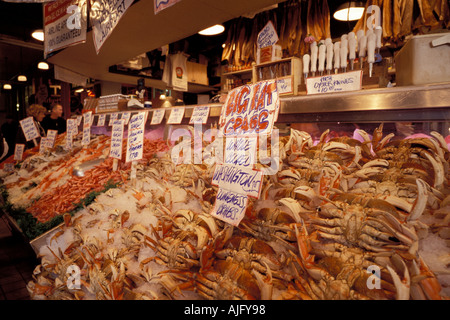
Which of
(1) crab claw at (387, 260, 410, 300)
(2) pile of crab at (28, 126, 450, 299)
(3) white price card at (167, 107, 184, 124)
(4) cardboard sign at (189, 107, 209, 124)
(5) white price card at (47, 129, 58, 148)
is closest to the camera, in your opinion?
(1) crab claw at (387, 260, 410, 300)

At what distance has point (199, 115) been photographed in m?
2.48

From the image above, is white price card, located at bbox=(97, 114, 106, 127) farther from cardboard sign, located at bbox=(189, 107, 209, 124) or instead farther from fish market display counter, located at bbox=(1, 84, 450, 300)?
cardboard sign, located at bbox=(189, 107, 209, 124)

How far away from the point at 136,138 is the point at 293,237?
163 cm

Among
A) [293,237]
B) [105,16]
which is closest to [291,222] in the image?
[293,237]

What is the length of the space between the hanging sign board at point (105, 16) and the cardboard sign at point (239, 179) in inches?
70.2

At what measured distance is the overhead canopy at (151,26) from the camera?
96.0 inches

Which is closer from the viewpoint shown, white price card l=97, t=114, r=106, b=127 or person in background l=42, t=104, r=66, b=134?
white price card l=97, t=114, r=106, b=127

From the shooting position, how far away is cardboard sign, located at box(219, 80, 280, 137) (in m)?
1.29

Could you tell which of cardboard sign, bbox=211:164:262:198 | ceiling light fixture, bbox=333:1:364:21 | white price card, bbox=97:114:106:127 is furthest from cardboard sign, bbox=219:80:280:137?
ceiling light fixture, bbox=333:1:364:21

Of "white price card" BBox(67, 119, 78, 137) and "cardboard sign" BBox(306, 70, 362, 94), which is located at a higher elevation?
"cardboard sign" BBox(306, 70, 362, 94)

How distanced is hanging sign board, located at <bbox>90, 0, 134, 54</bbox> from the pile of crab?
159cm

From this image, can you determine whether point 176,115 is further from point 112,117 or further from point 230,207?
point 230,207

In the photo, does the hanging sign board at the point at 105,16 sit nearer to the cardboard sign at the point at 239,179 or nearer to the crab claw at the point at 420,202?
the cardboard sign at the point at 239,179

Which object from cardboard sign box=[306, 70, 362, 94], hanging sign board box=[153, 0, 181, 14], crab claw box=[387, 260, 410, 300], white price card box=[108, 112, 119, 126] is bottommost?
crab claw box=[387, 260, 410, 300]
